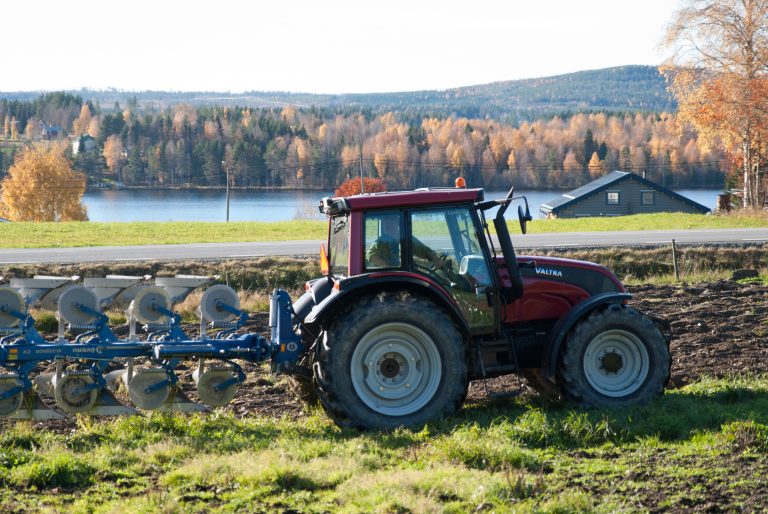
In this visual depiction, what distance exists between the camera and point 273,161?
12244 centimetres

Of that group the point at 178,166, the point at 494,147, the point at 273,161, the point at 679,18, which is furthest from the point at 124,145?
the point at 679,18

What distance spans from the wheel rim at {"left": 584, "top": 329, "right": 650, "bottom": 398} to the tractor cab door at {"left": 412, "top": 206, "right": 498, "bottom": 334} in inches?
42.5

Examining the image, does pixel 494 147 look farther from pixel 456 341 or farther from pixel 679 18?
pixel 456 341

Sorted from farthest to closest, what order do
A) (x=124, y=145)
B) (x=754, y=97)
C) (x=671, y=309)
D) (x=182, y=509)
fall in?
(x=124, y=145) < (x=754, y=97) < (x=671, y=309) < (x=182, y=509)

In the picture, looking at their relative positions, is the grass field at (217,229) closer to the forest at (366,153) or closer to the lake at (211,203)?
the lake at (211,203)

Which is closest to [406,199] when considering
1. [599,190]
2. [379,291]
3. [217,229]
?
[379,291]

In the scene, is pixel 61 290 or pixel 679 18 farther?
pixel 679 18

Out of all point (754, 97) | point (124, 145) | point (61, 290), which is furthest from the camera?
point (124, 145)

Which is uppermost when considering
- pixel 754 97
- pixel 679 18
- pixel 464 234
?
pixel 679 18

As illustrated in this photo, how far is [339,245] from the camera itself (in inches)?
365

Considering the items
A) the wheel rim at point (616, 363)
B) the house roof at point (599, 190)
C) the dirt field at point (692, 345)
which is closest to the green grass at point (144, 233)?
the dirt field at point (692, 345)

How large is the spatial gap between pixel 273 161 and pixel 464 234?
115339 mm

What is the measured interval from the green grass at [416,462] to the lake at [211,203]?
2095 inches

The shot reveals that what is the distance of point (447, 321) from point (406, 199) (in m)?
1.20
